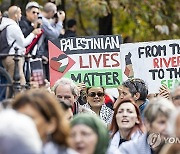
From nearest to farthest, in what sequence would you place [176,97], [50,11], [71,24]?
[176,97] → [50,11] → [71,24]

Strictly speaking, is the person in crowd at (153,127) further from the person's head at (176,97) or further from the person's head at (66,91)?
the person's head at (66,91)

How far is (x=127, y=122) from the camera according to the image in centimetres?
1190

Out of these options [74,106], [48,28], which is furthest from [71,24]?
[74,106]

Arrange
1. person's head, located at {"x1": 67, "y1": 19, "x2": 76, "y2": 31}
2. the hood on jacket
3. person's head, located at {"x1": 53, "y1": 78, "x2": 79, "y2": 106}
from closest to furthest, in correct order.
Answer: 1. person's head, located at {"x1": 53, "y1": 78, "x2": 79, "y2": 106}
2. the hood on jacket
3. person's head, located at {"x1": 67, "y1": 19, "x2": 76, "y2": 31}

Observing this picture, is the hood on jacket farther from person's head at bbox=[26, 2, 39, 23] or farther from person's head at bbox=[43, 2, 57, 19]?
person's head at bbox=[43, 2, 57, 19]

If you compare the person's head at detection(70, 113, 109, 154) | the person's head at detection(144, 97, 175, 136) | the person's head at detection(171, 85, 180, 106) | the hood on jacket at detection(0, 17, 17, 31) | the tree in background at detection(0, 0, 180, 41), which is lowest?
the person's head at detection(70, 113, 109, 154)

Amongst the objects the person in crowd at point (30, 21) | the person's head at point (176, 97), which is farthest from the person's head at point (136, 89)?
the person in crowd at point (30, 21)

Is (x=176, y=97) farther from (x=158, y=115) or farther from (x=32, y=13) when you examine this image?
(x=32, y=13)

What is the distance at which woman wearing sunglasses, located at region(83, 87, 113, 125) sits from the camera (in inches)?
556

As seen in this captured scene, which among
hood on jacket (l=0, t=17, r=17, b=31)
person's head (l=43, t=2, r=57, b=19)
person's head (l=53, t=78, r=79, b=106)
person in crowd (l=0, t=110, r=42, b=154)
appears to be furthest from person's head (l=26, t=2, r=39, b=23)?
person in crowd (l=0, t=110, r=42, b=154)

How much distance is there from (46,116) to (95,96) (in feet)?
23.0

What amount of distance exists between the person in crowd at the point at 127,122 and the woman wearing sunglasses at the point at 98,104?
190cm

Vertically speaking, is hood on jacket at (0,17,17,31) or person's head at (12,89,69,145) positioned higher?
hood on jacket at (0,17,17,31)

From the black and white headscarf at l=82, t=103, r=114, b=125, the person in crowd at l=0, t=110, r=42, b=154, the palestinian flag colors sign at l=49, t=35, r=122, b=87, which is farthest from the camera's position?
the palestinian flag colors sign at l=49, t=35, r=122, b=87
